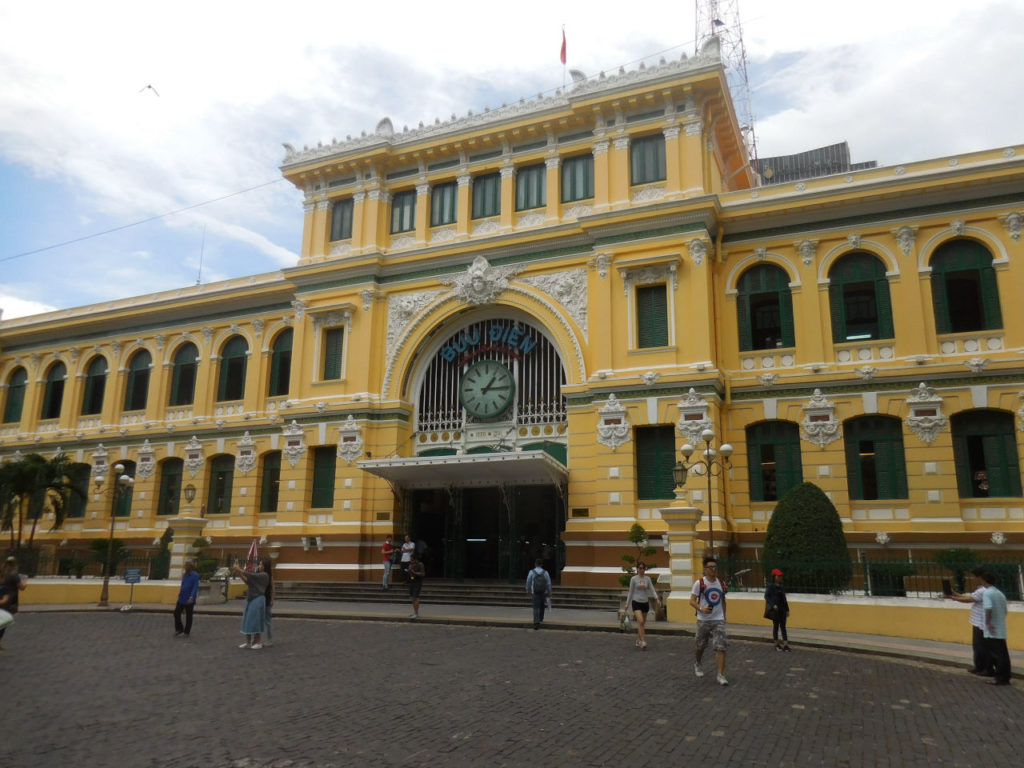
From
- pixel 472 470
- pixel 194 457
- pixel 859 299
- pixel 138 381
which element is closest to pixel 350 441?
pixel 472 470

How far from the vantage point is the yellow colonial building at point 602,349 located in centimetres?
2323

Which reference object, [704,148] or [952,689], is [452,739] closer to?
[952,689]

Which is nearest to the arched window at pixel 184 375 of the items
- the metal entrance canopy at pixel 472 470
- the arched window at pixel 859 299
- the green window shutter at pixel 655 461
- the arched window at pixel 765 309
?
the metal entrance canopy at pixel 472 470

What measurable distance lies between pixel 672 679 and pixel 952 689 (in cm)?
403

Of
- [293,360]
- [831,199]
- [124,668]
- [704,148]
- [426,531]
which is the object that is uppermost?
[704,148]

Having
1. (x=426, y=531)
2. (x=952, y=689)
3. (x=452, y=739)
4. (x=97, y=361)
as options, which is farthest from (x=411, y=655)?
(x=97, y=361)

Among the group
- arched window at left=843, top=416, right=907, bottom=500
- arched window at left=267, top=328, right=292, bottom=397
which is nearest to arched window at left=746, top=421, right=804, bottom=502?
arched window at left=843, top=416, right=907, bottom=500

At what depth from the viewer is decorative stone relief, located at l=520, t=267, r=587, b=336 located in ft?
87.2

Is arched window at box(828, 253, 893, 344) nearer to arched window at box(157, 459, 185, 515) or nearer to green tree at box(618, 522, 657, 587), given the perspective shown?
green tree at box(618, 522, 657, 587)

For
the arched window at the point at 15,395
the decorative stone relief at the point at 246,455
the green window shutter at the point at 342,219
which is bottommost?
the decorative stone relief at the point at 246,455

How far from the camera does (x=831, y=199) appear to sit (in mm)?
24938

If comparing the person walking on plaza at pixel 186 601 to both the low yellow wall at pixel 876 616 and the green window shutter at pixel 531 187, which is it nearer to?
the low yellow wall at pixel 876 616

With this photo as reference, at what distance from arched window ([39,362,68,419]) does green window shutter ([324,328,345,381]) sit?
17.1 metres

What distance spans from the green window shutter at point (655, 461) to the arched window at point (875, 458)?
5379mm
